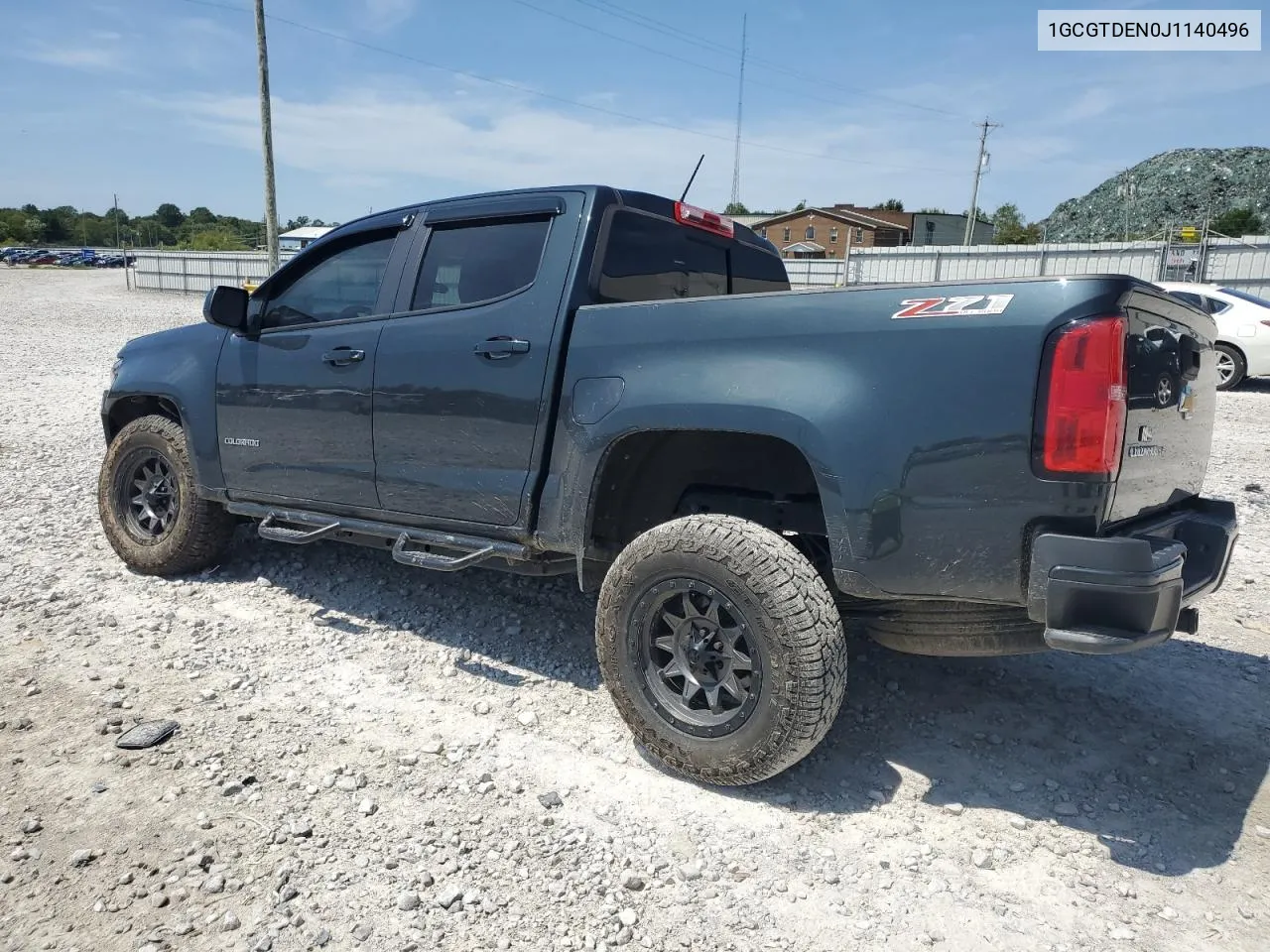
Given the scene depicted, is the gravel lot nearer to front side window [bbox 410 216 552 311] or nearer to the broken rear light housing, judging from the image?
the broken rear light housing

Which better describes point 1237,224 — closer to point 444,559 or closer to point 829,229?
point 829,229

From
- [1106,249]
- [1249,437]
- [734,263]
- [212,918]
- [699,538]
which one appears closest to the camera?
[212,918]

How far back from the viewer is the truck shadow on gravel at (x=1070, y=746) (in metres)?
2.79

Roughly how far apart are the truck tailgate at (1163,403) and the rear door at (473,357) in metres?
1.88

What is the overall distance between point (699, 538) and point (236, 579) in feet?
10.6

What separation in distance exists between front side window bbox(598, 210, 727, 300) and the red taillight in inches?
68.0

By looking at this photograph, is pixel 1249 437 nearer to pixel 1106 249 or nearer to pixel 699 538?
pixel 699 538

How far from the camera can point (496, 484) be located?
3461mm

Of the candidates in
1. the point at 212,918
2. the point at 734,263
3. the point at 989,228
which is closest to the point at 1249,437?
the point at 734,263

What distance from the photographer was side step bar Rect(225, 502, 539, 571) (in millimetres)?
3479

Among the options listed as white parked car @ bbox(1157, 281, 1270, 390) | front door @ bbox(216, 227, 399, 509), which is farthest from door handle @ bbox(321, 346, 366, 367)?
white parked car @ bbox(1157, 281, 1270, 390)

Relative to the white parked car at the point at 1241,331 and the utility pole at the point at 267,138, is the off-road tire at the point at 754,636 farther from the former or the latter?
the utility pole at the point at 267,138

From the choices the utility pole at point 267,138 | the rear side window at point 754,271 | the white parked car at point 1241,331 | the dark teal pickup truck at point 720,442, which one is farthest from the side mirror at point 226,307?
the utility pole at point 267,138

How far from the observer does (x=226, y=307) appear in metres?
4.29
